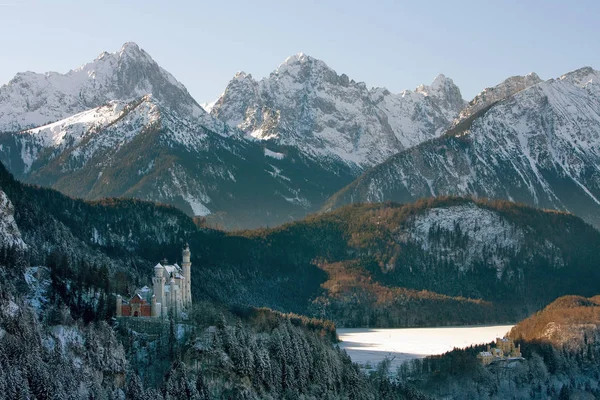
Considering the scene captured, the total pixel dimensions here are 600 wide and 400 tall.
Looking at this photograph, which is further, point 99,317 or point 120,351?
point 99,317

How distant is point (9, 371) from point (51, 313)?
108 ft

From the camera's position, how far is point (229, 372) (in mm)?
187625

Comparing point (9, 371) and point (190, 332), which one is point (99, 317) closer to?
point (190, 332)

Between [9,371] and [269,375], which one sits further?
[269,375]

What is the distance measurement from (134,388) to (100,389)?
15.8 ft

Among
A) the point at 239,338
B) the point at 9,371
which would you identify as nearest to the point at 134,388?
the point at 9,371

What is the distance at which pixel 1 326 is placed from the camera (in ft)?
570

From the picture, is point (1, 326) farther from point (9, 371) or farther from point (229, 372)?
point (229, 372)

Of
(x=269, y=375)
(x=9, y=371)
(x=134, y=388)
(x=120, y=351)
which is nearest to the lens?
(x=9, y=371)

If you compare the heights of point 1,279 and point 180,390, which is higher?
point 1,279

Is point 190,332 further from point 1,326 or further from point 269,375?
point 1,326

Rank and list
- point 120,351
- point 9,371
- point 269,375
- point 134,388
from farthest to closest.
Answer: point 269,375 < point 120,351 < point 134,388 < point 9,371

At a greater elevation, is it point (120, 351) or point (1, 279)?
point (1, 279)

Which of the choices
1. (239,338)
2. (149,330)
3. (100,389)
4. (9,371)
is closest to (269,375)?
(239,338)
